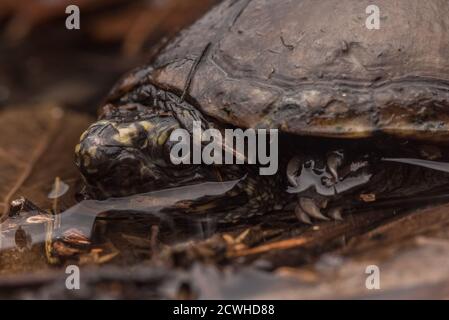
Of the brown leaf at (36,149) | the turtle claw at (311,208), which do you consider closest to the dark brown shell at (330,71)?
the turtle claw at (311,208)

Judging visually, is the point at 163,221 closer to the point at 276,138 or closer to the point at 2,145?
the point at 276,138

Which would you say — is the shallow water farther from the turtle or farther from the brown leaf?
the brown leaf

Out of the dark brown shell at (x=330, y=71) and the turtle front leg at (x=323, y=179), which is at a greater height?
the dark brown shell at (x=330, y=71)

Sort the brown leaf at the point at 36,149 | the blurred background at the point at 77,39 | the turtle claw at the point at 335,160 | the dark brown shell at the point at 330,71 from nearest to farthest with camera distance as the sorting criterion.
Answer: the dark brown shell at the point at 330,71, the turtle claw at the point at 335,160, the brown leaf at the point at 36,149, the blurred background at the point at 77,39

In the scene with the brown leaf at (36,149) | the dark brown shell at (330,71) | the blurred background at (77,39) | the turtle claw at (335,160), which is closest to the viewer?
the dark brown shell at (330,71)

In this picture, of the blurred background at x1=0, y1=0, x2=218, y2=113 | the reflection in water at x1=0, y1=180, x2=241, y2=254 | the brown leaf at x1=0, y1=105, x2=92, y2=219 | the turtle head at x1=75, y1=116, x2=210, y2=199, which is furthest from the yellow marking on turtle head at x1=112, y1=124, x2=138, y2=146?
the blurred background at x1=0, y1=0, x2=218, y2=113

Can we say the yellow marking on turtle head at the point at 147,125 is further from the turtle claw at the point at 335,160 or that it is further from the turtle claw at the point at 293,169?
the turtle claw at the point at 335,160

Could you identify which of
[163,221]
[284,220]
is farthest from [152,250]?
[284,220]
